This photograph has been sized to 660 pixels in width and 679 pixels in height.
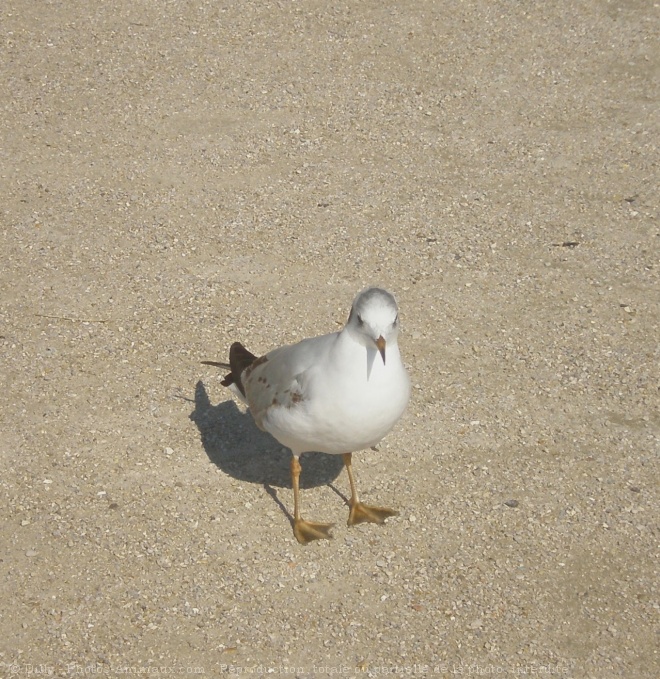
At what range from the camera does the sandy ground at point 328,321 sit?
5.15 meters

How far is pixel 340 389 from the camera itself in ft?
16.5

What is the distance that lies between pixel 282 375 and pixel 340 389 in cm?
58

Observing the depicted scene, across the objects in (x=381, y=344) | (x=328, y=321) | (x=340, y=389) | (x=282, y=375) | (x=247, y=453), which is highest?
(x=381, y=344)

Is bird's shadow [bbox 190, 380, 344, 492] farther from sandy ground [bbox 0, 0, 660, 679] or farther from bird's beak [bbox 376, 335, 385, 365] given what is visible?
bird's beak [bbox 376, 335, 385, 365]

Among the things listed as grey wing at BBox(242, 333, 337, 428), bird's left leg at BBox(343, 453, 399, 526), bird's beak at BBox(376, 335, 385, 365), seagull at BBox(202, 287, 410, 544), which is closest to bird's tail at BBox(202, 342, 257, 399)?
grey wing at BBox(242, 333, 337, 428)

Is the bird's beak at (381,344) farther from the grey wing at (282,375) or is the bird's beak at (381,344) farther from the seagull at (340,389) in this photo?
the grey wing at (282,375)

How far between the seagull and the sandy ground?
0.64 m

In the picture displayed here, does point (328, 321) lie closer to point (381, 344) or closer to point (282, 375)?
point (282, 375)

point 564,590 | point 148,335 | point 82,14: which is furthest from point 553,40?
point 564,590

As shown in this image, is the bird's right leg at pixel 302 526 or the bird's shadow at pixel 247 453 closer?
the bird's right leg at pixel 302 526

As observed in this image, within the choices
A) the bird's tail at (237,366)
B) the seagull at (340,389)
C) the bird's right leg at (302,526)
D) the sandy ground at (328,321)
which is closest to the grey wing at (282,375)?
the seagull at (340,389)

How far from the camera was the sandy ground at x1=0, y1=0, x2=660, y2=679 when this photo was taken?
5148 millimetres

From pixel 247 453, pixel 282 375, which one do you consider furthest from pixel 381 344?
pixel 247 453

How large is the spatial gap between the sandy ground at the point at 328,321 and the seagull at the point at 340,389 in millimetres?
637
